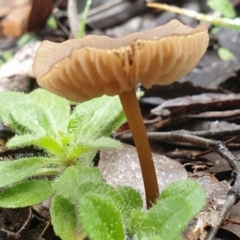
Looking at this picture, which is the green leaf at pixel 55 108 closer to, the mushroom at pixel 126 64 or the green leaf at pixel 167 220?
the mushroom at pixel 126 64

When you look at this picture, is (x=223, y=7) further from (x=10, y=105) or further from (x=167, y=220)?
(x=167, y=220)

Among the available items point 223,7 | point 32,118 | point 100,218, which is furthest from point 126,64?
point 223,7

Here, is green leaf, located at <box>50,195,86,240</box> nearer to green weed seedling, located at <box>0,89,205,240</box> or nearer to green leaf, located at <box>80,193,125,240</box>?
green weed seedling, located at <box>0,89,205,240</box>

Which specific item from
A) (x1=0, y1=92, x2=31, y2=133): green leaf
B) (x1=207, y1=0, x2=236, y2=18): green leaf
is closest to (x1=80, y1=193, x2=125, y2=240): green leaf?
(x1=0, y1=92, x2=31, y2=133): green leaf

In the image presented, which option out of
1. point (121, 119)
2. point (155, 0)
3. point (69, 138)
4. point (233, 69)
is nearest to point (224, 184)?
point (121, 119)

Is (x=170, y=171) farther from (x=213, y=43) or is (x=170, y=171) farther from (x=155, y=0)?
(x=155, y=0)

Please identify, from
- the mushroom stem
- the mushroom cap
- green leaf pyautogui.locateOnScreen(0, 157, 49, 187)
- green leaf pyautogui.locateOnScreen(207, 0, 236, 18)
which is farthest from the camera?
green leaf pyautogui.locateOnScreen(207, 0, 236, 18)

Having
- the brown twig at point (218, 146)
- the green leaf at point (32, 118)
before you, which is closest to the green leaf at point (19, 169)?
the green leaf at point (32, 118)
